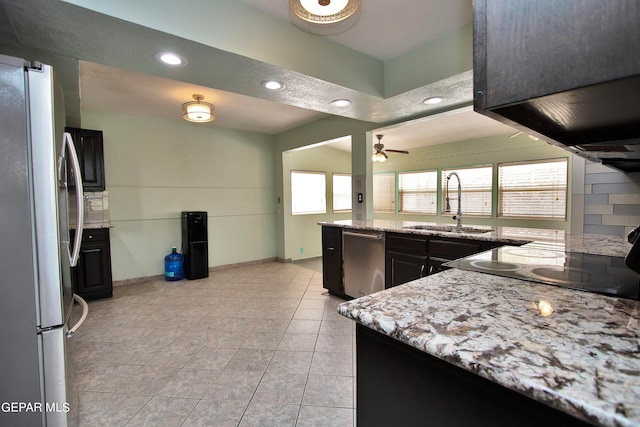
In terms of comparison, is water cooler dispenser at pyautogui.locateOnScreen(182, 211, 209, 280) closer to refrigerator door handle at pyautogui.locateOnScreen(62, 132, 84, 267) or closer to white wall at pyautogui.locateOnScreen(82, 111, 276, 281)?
white wall at pyautogui.locateOnScreen(82, 111, 276, 281)

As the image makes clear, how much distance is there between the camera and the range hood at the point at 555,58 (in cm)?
46

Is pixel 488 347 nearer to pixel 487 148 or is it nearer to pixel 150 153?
pixel 150 153

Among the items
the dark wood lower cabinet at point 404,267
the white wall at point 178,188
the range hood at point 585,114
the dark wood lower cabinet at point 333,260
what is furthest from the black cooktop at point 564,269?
the white wall at point 178,188

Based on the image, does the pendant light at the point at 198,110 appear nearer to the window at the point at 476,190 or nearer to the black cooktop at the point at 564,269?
the black cooktop at the point at 564,269

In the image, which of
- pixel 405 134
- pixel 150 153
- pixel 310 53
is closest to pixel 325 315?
pixel 310 53

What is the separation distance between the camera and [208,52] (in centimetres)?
197

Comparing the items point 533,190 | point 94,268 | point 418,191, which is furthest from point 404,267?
point 418,191

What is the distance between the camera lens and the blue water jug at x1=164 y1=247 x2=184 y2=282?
4.59m

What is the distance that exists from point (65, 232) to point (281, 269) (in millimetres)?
4046

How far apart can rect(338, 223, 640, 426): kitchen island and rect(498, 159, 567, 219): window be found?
17.2ft

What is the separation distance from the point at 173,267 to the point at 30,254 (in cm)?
370

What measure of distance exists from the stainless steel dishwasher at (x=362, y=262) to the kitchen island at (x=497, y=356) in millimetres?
2149

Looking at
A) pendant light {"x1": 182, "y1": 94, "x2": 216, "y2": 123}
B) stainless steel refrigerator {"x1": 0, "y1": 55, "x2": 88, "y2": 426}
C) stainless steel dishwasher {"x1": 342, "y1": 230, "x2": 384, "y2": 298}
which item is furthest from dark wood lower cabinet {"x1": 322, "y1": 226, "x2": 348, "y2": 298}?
stainless steel refrigerator {"x1": 0, "y1": 55, "x2": 88, "y2": 426}

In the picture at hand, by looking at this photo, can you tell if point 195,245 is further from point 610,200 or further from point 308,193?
point 610,200
